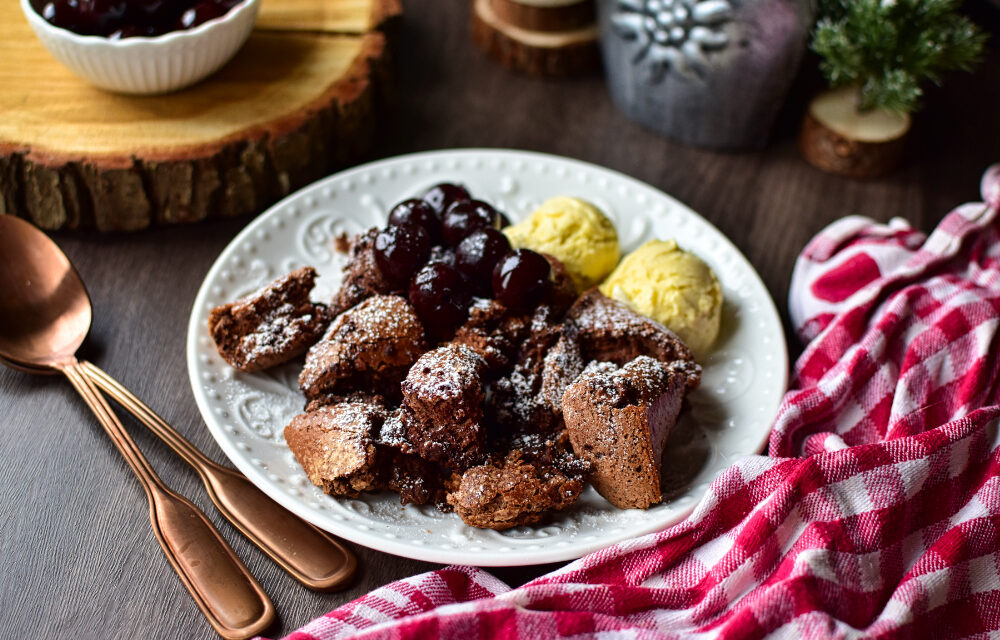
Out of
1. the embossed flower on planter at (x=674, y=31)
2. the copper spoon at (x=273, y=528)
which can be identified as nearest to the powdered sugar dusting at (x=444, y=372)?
the copper spoon at (x=273, y=528)

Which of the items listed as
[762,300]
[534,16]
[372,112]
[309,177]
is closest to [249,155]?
[309,177]

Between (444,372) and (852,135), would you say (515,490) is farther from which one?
(852,135)

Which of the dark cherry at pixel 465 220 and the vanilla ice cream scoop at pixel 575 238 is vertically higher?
the dark cherry at pixel 465 220

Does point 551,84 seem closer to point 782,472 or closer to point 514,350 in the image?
point 514,350

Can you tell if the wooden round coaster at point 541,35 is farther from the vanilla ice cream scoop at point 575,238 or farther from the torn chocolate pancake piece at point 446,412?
the torn chocolate pancake piece at point 446,412

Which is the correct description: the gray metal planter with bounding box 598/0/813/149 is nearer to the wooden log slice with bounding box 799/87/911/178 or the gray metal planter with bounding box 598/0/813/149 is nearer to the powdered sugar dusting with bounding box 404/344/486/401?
the wooden log slice with bounding box 799/87/911/178

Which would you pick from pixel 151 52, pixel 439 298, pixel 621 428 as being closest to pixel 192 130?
pixel 151 52

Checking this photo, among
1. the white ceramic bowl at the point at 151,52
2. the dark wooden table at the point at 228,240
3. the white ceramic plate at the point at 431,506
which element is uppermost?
the white ceramic bowl at the point at 151,52
